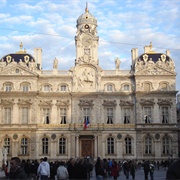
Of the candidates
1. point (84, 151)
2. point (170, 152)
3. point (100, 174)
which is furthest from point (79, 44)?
point (100, 174)

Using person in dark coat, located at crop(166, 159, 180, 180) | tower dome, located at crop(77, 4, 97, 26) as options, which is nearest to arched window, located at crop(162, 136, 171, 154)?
tower dome, located at crop(77, 4, 97, 26)

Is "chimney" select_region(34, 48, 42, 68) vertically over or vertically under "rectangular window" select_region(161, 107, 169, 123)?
over

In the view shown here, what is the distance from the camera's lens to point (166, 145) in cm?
5981

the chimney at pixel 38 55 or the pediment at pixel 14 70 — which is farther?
the chimney at pixel 38 55

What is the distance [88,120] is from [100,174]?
3907 centimetres

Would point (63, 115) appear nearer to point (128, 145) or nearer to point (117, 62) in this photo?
point (128, 145)

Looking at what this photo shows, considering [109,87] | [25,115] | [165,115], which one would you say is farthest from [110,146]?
[25,115]

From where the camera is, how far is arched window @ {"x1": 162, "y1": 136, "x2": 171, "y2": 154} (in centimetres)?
5966

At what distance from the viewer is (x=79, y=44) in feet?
206

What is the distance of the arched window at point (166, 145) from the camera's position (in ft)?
196

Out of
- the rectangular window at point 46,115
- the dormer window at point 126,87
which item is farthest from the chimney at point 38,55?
the dormer window at point 126,87

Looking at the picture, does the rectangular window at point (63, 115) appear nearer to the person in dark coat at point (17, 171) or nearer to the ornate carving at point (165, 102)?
the ornate carving at point (165, 102)

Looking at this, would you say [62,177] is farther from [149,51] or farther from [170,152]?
[149,51]

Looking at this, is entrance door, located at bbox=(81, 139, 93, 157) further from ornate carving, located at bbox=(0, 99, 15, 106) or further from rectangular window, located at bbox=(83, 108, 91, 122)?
ornate carving, located at bbox=(0, 99, 15, 106)
